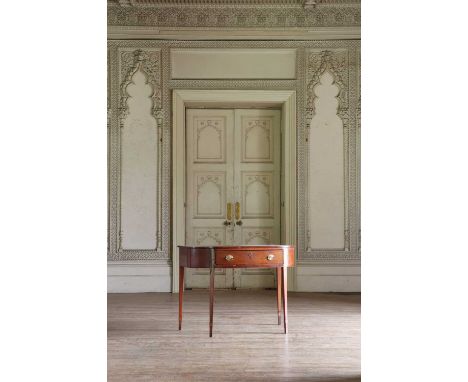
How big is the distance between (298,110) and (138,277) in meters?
2.88

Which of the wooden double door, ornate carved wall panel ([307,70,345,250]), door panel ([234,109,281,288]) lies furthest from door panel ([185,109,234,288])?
ornate carved wall panel ([307,70,345,250])

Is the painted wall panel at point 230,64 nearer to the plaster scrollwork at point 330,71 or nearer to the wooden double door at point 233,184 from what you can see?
the plaster scrollwork at point 330,71

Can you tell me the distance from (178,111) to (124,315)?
9.43 ft

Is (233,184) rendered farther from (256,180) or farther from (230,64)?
(230,64)

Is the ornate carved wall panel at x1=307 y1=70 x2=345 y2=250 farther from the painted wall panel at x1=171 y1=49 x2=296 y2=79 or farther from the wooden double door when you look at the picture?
the painted wall panel at x1=171 y1=49 x2=296 y2=79

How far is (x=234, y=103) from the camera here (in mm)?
7008

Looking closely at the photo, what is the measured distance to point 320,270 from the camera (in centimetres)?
692

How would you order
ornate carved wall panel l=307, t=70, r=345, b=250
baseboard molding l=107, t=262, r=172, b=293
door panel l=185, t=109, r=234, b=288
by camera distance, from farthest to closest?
door panel l=185, t=109, r=234, b=288
ornate carved wall panel l=307, t=70, r=345, b=250
baseboard molding l=107, t=262, r=172, b=293

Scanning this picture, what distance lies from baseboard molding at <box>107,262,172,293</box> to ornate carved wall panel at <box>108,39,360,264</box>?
111mm

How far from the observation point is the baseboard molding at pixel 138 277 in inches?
269

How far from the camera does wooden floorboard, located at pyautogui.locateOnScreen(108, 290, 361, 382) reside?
2.96 meters

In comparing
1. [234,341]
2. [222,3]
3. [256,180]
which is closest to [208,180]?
[256,180]
